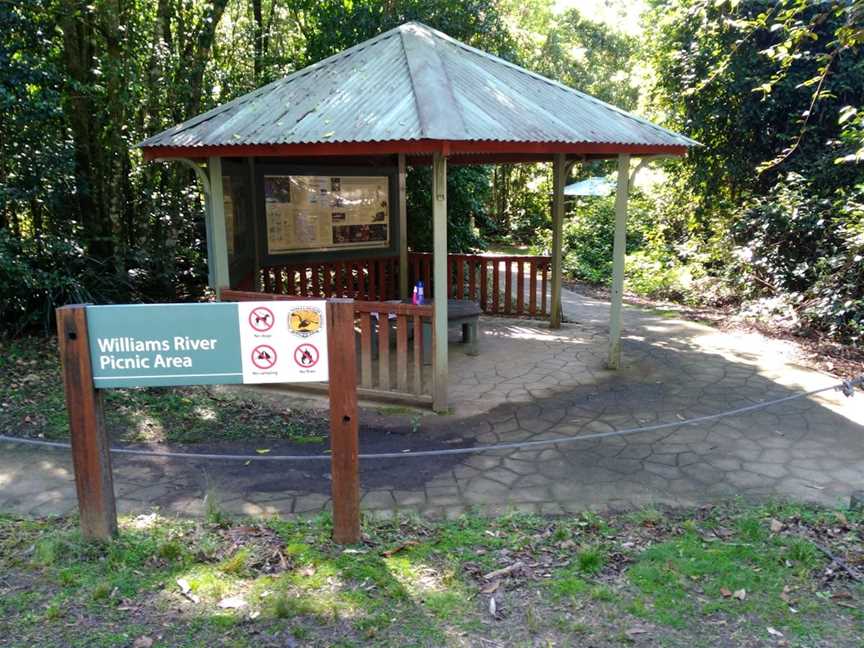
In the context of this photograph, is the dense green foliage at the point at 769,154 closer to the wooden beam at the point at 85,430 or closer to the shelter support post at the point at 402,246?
the shelter support post at the point at 402,246

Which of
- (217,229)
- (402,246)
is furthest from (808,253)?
(217,229)

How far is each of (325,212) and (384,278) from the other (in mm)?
1485

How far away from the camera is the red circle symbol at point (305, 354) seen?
3.55 metres

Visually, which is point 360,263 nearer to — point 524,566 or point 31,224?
point 31,224

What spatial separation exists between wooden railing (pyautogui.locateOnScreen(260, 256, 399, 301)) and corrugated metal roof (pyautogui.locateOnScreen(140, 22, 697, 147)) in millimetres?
2628

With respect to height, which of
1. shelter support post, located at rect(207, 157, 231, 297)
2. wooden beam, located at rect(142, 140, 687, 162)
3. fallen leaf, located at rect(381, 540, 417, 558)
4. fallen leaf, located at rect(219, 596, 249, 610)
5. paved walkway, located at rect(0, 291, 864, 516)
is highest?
wooden beam, located at rect(142, 140, 687, 162)

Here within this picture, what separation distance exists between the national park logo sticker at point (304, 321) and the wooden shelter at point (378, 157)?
7.97 ft

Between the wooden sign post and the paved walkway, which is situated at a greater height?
the wooden sign post

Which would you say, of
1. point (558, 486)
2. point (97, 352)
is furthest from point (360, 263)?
point (97, 352)

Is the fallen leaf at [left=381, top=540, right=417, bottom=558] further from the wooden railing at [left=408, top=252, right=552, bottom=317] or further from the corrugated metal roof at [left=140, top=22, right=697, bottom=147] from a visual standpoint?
the wooden railing at [left=408, top=252, right=552, bottom=317]

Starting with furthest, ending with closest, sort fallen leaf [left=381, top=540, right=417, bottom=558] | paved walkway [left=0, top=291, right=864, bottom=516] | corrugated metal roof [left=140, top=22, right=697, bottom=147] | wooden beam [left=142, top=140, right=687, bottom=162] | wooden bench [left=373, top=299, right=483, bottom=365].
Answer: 1. wooden bench [left=373, top=299, right=483, bottom=365]
2. corrugated metal roof [left=140, top=22, right=697, bottom=147]
3. wooden beam [left=142, top=140, right=687, bottom=162]
4. paved walkway [left=0, top=291, right=864, bottom=516]
5. fallen leaf [left=381, top=540, right=417, bottom=558]

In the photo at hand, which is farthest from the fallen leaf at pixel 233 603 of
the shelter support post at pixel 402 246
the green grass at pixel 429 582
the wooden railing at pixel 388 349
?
the shelter support post at pixel 402 246

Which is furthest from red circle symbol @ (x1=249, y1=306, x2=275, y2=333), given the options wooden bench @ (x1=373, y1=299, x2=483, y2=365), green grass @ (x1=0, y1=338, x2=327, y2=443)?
wooden bench @ (x1=373, y1=299, x2=483, y2=365)

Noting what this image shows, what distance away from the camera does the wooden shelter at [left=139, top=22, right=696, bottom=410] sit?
5969 mm
